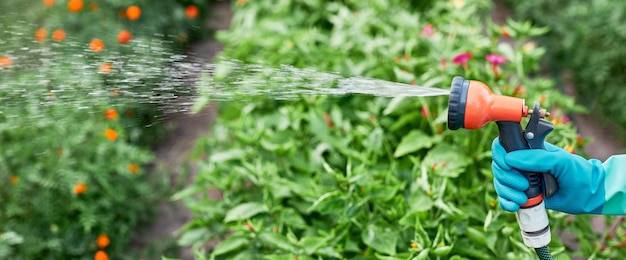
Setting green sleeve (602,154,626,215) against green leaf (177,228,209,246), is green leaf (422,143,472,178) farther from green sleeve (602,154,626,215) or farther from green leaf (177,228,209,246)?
green leaf (177,228,209,246)

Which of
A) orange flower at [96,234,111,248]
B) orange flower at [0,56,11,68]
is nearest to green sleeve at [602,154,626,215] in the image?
orange flower at [96,234,111,248]

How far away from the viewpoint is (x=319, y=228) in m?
2.13

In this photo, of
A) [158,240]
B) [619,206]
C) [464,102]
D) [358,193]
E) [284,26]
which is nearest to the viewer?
[464,102]

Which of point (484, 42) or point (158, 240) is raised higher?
point (484, 42)

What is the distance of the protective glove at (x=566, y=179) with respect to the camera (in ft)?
4.47

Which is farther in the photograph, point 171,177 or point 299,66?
point 171,177

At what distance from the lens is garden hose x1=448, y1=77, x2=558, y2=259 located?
1.36 meters

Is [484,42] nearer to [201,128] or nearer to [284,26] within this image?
[284,26]

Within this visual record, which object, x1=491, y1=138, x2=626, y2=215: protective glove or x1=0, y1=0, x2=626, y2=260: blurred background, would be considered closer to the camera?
x1=491, y1=138, x2=626, y2=215: protective glove

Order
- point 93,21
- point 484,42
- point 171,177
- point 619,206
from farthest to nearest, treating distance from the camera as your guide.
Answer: point 93,21
point 171,177
point 484,42
point 619,206

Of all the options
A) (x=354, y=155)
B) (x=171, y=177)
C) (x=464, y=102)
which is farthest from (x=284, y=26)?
(x=464, y=102)

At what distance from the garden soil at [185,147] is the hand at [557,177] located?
1487mm

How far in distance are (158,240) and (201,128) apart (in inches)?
42.8

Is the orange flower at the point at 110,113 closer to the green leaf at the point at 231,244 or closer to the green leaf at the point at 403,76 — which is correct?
the green leaf at the point at 231,244
